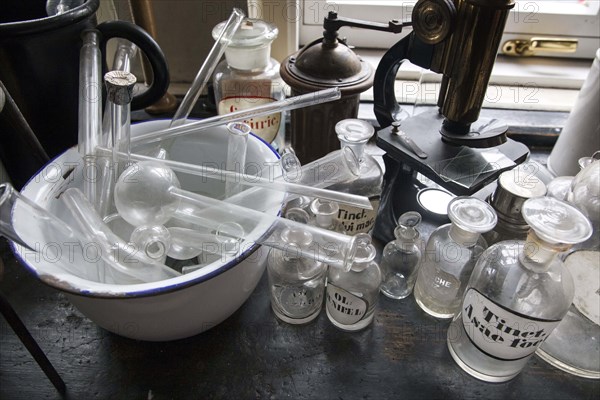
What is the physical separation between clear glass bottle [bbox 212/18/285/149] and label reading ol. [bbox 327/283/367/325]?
0.26 m

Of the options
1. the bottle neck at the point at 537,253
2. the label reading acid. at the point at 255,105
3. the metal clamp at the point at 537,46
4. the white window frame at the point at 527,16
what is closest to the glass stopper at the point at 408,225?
the bottle neck at the point at 537,253

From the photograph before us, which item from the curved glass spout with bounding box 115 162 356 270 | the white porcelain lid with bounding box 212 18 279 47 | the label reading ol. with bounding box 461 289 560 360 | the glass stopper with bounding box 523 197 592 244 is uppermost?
the white porcelain lid with bounding box 212 18 279 47

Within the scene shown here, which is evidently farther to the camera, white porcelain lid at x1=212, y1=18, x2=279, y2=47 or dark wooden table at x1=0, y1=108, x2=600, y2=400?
white porcelain lid at x1=212, y1=18, x2=279, y2=47

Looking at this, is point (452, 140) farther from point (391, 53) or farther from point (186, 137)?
point (186, 137)

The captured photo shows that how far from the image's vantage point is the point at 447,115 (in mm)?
515

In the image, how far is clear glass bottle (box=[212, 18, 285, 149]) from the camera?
64cm

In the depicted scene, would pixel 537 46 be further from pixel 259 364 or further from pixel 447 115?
pixel 259 364

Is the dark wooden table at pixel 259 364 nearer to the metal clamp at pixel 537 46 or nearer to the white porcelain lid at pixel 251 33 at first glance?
the white porcelain lid at pixel 251 33

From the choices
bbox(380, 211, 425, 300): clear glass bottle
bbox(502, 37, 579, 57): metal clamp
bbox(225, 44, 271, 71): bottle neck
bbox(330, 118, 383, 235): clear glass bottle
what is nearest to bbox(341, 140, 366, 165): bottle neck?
bbox(330, 118, 383, 235): clear glass bottle

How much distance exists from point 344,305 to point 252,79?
34cm

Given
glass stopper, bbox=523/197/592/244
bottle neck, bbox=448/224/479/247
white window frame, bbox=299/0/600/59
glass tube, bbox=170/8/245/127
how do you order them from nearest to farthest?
glass stopper, bbox=523/197/592/244, bottle neck, bbox=448/224/479/247, glass tube, bbox=170/8/245/127, white window frame, bbox=299/0/600/59

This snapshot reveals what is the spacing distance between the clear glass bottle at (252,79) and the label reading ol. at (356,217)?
19 centimetres

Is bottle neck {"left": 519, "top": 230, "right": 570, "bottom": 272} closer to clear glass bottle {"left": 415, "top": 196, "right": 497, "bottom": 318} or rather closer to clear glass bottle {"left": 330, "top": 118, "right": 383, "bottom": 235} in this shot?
clear glass bottle {"left": 415, "top": 196, "right": 497, "bottom": 318}

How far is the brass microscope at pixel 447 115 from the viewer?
455 mm
